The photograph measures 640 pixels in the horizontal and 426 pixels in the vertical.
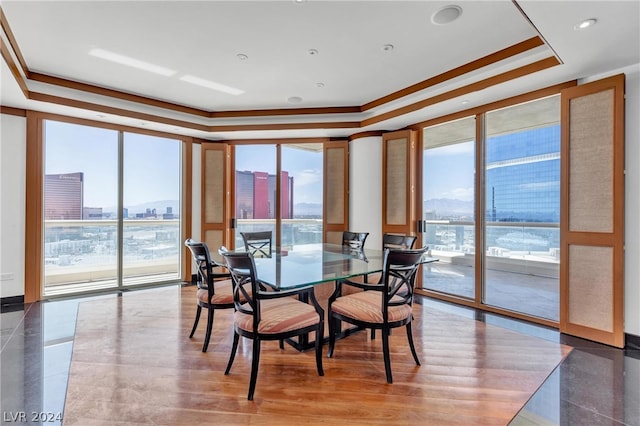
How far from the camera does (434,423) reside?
1.77 meters

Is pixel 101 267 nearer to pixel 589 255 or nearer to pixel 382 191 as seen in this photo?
pixel 382 191

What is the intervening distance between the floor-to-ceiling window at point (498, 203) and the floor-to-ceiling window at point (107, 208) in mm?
4317

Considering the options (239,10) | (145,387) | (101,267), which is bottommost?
(145,387)

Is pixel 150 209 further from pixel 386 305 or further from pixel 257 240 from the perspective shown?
pixel 386 305

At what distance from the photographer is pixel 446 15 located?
247cm

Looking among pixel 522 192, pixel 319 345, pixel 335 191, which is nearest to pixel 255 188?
pixel 335 191

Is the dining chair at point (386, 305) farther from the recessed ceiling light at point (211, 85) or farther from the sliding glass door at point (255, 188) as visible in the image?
the sliding glass door at point (255, 188)

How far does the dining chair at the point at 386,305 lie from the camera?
7.30 ft

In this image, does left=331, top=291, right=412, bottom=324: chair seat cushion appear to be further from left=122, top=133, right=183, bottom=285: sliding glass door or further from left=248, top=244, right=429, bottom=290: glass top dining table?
left=122, top=133, right=183, bottom=285: sliding glass door

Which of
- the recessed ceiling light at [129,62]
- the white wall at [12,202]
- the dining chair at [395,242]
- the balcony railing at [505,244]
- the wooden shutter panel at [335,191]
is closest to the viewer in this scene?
the recessed ceiling light at [129,62]

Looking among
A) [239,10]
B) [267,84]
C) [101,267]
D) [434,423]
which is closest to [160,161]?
[101,267]

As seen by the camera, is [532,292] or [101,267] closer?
→ [532,292]

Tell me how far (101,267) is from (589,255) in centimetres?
625

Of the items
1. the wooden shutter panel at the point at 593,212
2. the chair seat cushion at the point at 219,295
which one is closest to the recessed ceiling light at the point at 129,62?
the chair seat cushion at the point at 219,295
